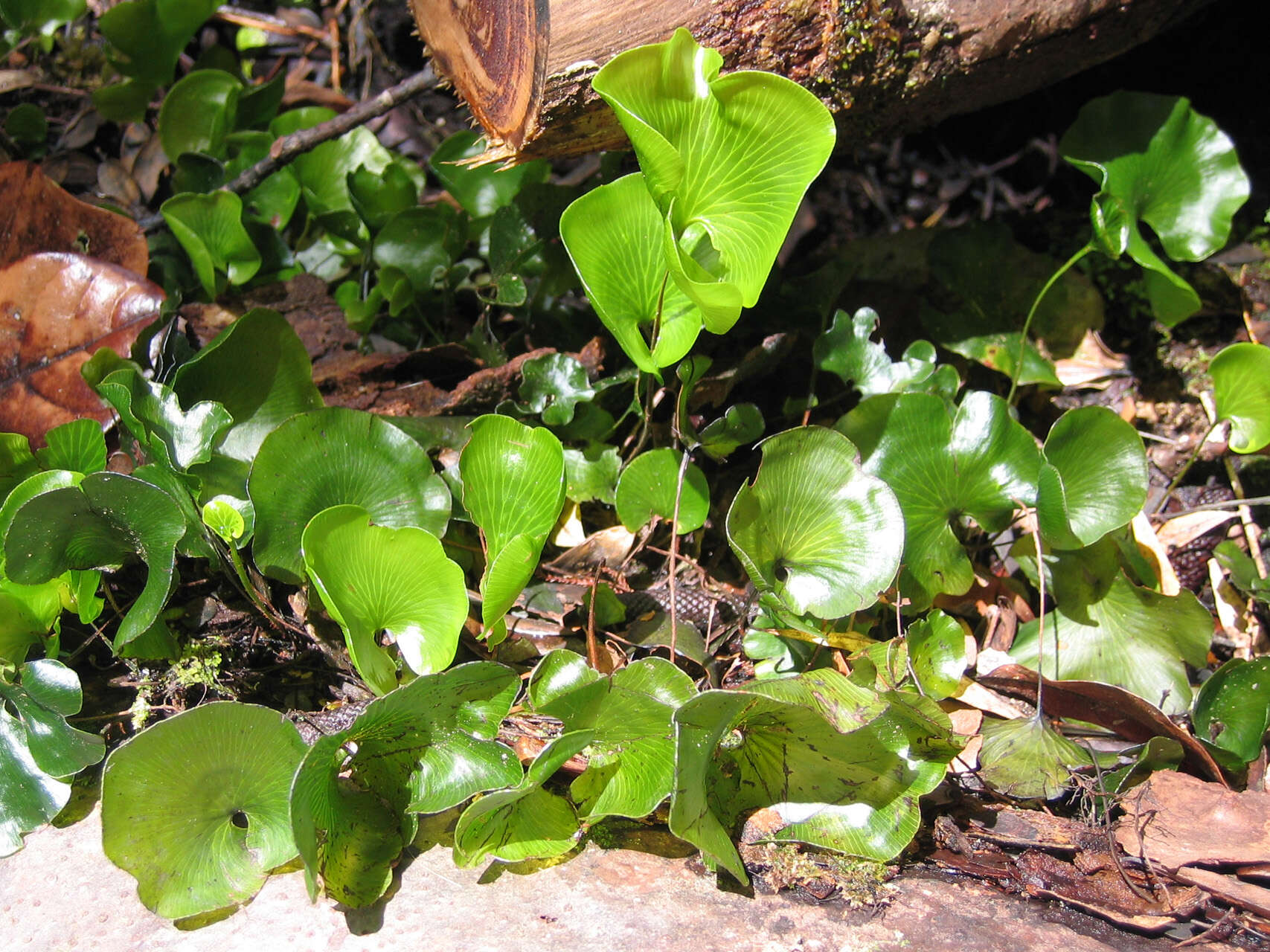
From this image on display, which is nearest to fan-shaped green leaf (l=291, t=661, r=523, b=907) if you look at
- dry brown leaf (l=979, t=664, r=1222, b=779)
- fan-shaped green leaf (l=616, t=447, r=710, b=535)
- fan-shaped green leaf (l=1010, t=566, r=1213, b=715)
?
fan-shaped green leaf (l=616, t=447, r=710, b=535)

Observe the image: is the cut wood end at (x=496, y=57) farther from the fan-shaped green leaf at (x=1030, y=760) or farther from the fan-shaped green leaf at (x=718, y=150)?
the fan-shaped green leaf at (x=1030, y=760)

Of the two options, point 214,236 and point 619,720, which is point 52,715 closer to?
point 619,720

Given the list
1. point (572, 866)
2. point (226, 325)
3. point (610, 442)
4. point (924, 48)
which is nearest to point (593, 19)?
point (924, 48)

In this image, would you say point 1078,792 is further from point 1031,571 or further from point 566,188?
point 566,188

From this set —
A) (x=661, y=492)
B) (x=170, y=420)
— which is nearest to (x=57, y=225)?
(x=170, y=420)

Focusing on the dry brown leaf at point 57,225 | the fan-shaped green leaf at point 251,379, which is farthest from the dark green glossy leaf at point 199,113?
the fan-shaped green leaf at point 251,379

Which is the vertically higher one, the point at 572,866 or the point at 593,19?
the point at 593,19
